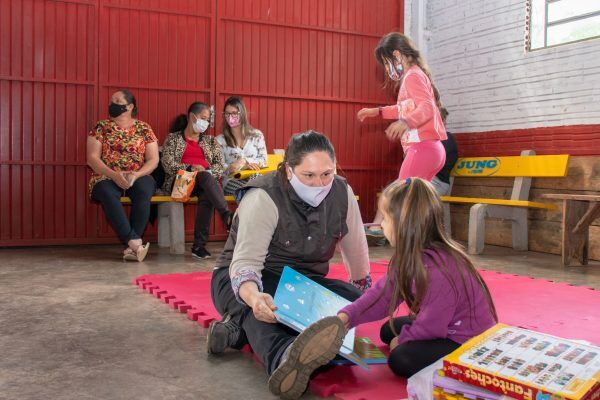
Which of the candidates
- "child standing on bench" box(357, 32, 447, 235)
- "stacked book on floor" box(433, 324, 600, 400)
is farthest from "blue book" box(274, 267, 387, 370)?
"child standing on bench" box(357, 32, 447, 235)

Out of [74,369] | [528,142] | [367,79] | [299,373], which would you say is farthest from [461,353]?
[367,79]

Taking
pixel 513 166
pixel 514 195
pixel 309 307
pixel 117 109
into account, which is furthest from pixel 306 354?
pixel 513 166

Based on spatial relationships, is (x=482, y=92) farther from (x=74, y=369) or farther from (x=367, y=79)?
(x=74, y=369)

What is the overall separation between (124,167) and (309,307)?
3.95 metres

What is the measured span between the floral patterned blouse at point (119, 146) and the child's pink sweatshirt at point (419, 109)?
8.97ft

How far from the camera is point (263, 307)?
2295 millimetres

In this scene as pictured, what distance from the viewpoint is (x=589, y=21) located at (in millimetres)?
6234

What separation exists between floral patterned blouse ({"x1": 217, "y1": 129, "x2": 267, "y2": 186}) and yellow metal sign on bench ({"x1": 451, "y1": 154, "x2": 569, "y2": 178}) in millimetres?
2520

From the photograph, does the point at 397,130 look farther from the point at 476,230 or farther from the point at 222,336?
the point at 476,230

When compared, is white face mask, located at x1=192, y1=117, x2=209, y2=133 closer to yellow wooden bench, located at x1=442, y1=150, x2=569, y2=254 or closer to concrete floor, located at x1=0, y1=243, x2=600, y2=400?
concrete floor, located at x1=0, y1=243, x2=600, y2=400

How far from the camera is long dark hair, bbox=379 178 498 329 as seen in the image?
2223 millimetres

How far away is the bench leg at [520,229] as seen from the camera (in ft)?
22.4

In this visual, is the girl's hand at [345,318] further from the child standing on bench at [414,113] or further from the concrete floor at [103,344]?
the child standing on bench at [414,113]

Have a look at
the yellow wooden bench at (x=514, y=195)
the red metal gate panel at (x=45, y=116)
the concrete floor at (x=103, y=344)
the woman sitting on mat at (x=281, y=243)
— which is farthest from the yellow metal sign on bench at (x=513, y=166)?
the red metal gate panel at (x=45, y=116)
